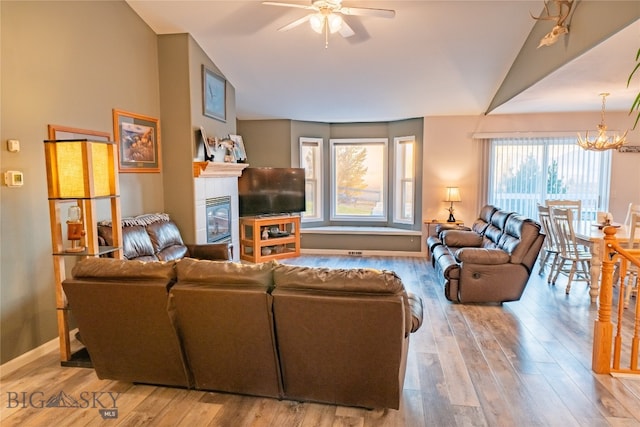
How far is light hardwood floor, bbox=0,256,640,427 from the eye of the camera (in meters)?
2.40

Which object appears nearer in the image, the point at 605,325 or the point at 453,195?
the point at 605,325

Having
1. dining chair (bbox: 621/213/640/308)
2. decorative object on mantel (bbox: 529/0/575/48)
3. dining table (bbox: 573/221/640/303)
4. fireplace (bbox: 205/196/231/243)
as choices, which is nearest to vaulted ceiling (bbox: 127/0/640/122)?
decorative object on mantel (bbox: 529/0/575/48)

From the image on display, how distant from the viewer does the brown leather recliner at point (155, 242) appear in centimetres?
379

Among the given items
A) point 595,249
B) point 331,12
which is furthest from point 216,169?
point 595,249

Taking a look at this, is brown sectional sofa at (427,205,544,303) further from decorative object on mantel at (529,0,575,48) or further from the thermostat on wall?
the thermostat on wall

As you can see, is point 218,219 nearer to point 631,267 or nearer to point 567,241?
point 567,241

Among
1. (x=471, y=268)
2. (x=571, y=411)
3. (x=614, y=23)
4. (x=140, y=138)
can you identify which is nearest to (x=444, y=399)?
(x=571, y=411)

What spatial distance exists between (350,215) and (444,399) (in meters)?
5.41

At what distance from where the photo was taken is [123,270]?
2.44 meters

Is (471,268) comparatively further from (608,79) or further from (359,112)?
(359,112)

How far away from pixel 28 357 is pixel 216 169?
2.86m

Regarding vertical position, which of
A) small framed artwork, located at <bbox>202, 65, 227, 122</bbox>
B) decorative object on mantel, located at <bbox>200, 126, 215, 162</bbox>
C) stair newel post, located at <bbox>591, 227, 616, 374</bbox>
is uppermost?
small framed artwork, located at <bbox>202, 65, 227, 122</bbox>

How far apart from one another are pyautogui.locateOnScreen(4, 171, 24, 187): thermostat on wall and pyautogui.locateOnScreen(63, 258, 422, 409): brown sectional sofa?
42.8 inches

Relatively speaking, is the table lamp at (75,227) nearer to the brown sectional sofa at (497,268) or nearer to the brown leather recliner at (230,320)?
the brown leather recliner at (230,320)
